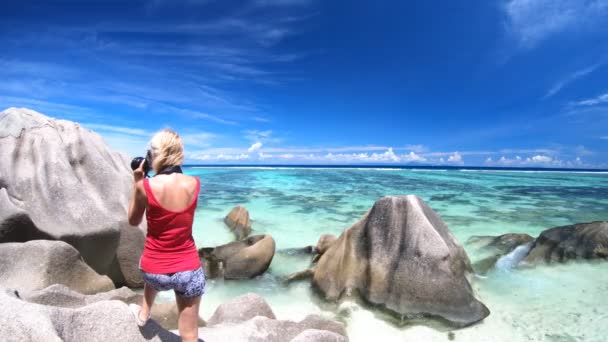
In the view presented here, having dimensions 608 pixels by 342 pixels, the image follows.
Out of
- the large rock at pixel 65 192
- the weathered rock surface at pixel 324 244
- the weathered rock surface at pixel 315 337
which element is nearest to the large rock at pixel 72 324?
the weathered rock surface at pixel 315 337

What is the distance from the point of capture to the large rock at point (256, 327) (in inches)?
127

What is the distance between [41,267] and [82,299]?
114cm

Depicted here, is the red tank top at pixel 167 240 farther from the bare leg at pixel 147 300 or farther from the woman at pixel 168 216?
the bare leg at pixel 147 300

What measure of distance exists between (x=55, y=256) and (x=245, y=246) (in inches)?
141

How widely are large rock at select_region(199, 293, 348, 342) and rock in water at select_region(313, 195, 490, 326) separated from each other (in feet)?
4.99

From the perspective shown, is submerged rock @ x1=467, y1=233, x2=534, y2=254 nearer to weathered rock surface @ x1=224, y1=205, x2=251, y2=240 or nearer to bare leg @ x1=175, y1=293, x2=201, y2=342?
weathered rock surface @ x1=224, y1=205, x2=251, y2=240

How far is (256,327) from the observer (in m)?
3.46

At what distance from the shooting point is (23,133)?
584 cm

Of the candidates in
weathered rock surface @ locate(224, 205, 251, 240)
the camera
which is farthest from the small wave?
the camera

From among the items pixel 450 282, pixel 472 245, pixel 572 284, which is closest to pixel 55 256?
pixel 450 282

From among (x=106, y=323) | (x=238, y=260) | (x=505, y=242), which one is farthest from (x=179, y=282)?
(x=505, y=242)

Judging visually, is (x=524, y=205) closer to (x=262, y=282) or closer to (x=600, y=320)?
(x=600, y=320)

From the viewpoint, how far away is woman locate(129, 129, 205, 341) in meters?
2.25

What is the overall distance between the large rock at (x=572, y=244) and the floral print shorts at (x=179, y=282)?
7766 mm
